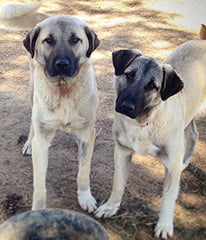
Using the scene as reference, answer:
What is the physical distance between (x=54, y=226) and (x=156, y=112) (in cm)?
117

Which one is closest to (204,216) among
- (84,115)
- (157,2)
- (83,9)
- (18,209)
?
(84,115)

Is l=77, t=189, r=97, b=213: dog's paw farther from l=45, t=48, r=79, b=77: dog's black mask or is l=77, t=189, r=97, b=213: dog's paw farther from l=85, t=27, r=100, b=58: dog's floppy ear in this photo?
l=85, t=27, r=100, b=58: dog's floppy ear

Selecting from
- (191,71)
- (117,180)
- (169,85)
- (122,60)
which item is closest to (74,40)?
(122,60)

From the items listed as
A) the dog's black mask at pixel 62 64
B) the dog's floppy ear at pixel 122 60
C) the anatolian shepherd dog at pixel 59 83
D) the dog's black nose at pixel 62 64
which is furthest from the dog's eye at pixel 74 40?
the dog's floppy ear at pixel 122 60

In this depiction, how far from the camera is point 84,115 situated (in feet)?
10.8

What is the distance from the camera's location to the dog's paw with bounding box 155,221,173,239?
3252 millimetres

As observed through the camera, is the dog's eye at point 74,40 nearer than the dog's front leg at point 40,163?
Yes

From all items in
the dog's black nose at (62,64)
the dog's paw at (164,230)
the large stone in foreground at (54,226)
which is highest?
the dog's black nose at (62,64)

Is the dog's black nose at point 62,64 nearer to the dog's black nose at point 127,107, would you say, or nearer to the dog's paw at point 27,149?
the dog's black nose at point 127,107

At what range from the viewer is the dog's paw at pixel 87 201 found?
3533 mm

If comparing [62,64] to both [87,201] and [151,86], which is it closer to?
[151,86]

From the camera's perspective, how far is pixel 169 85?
2.85 m

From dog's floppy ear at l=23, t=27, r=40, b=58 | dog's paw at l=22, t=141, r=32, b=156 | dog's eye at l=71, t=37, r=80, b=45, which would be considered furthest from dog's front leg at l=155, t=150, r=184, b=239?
dog's paw at l=22, t=141, r=32, b=156

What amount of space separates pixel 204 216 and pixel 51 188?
1.46 meters
